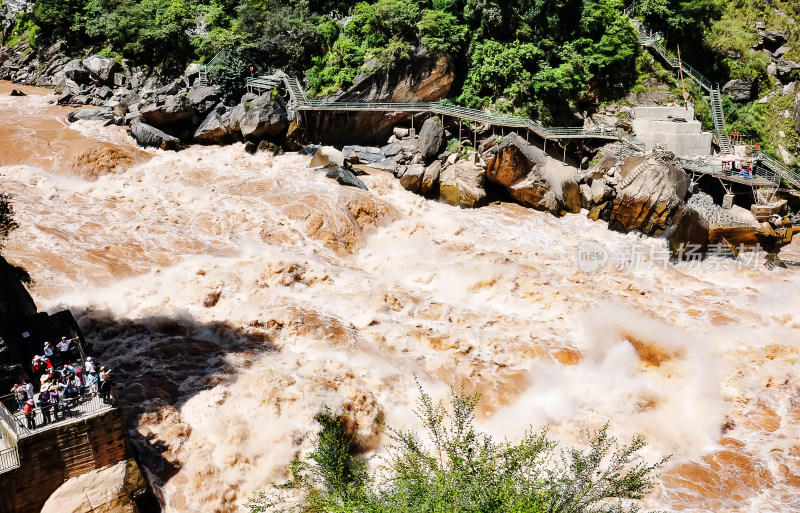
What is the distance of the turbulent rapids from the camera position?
16234 millimetres

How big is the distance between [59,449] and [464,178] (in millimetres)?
22557

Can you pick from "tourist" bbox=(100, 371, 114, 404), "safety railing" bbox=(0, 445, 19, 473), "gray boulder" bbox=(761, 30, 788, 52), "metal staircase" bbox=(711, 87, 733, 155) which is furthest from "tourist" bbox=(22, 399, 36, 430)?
"gray boulder" bbox=(761, 30, 788, 52)

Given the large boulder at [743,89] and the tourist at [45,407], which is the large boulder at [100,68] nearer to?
the tourist at [45,407]

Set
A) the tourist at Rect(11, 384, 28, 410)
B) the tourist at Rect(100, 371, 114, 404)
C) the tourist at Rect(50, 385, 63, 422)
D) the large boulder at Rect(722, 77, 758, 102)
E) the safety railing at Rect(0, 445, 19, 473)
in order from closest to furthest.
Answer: the safety railing at Rect(0, 445, 19, 473), the tourist at Rect(50, 385, 63, 422), the tourist at Rect(11, 384, 28, 410), the tourist at Rect(100, 371, 114, 404), the large boulder at Rect(722, 77, 758, 102)

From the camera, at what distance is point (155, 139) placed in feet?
108

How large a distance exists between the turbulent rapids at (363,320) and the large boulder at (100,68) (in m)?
10.2

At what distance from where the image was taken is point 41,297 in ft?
69.4

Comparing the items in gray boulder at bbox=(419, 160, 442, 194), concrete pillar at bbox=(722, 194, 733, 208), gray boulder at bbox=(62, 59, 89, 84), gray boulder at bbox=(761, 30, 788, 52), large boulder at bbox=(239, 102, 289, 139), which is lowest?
concrete pillar at bbox=(722, 194, 733, 208)

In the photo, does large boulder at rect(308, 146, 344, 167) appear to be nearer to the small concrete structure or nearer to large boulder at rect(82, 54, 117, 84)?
the small concrete structure

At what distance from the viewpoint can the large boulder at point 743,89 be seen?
36500 mm

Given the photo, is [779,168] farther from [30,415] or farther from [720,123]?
[30,415]

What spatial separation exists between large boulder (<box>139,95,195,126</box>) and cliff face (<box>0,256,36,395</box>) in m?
17.3

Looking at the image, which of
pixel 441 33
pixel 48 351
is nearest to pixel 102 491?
pixel 48 351

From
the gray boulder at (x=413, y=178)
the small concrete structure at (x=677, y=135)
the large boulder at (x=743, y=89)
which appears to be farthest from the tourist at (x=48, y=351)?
the large boulder at (x=743, y=89)
